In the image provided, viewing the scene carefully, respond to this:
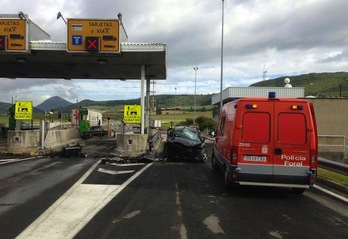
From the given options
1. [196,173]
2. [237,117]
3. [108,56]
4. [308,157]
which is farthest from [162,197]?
[108,56]

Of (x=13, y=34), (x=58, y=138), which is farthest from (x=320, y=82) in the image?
(x=13, y=34)

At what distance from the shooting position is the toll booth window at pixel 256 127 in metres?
9.45

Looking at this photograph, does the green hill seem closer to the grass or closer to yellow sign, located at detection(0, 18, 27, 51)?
yellow sign, located at detection(0, 18, 27, 51)

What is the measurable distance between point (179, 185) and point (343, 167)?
4.54 meters

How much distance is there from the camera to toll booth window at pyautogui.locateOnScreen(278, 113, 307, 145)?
935 cm

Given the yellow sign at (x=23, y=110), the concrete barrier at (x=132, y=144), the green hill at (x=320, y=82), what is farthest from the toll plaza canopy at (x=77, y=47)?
the green hill at (x=320, y=82)

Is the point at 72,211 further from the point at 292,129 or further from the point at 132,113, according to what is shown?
the point at 132,113

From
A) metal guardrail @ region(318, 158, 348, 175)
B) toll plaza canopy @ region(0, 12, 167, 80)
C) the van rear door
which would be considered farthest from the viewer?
toll plaza canopy @ region(0, 12, 167, 80)

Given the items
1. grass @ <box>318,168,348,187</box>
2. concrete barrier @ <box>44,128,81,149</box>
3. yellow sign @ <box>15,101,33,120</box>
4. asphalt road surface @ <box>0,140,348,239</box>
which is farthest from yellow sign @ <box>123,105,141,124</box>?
grass @ <box>318,168,348,187</box>

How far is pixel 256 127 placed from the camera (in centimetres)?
948

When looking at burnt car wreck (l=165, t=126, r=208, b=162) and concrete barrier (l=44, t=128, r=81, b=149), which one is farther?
concrete barrier (l=44, t=128, r=81, b=149)

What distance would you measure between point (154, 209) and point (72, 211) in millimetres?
1505

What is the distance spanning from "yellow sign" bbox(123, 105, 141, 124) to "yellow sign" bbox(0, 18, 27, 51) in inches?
225

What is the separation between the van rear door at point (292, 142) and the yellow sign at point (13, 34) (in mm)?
13592
